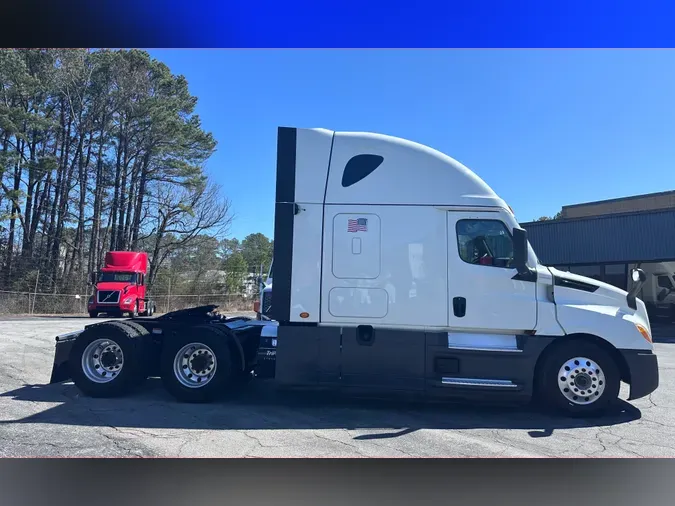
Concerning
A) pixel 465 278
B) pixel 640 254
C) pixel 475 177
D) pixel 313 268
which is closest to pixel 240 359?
pixel 313 268

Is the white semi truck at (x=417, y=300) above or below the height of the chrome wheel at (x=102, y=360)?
above

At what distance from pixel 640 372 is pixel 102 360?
24.3ft

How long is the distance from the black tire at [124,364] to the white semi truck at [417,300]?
1.81 feet

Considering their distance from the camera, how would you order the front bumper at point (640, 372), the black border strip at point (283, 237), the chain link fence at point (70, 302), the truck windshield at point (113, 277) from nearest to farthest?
the front bumper at point (640, 372), the black border strip at point (283, 237), the truck windshield at point (113, 277), the chain link fence at point (70, 302)

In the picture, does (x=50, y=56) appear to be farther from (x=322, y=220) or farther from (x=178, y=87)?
(x=322, y=220)

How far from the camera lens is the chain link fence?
2578cm

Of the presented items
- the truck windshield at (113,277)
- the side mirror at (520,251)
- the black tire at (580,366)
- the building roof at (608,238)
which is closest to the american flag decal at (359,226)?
the side mirror at (520,251)

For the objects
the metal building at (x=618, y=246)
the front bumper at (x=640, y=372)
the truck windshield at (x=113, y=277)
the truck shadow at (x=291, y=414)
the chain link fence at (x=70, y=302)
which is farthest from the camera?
the chain link fence at (x=70, y=302)

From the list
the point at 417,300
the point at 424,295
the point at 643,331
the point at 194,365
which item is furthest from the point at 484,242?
the point at 194,365

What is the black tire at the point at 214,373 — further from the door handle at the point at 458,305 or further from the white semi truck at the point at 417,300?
the door handle at the point at 458,305

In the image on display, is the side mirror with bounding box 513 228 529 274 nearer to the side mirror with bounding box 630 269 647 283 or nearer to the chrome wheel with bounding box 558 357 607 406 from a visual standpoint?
the chrome wheel with bounding box 558 357 607 406

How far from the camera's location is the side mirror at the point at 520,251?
616cm

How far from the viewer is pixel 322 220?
638cm
